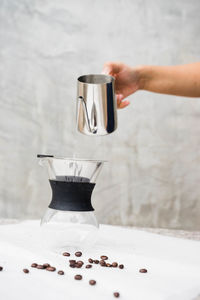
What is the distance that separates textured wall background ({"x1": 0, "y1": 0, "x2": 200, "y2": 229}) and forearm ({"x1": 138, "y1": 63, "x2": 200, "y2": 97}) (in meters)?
0.34

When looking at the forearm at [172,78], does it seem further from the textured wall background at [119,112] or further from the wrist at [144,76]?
the textured wall background at [119,112]

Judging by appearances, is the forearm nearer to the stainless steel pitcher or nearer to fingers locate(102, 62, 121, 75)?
fingers locate(102, 62, 121, 75)

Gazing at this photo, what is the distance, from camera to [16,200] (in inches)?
64.3

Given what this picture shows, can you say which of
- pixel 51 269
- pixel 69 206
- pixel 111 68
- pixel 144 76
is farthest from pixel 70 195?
pixel 144 76

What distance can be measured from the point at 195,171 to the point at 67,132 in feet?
1.83

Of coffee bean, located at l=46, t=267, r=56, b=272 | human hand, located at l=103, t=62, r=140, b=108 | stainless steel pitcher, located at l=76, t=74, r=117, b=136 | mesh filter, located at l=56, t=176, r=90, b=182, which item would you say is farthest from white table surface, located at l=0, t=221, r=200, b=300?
human hand, located at l=103, t=62, r=140, b=108

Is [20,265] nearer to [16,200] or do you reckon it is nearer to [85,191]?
[85,191]

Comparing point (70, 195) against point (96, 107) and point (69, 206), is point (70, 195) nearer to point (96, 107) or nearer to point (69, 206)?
point (69, 206)

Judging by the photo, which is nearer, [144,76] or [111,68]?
[111,68]

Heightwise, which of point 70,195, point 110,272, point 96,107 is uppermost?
point 96,107

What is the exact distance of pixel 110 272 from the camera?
65 cm

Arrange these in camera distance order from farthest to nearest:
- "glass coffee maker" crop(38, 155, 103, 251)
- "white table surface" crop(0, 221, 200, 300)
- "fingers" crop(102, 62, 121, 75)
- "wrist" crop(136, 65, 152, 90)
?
1. "wrist" crop(136, 65, 152, 90)
2. "fingers" crop(102, 62, 121, 75)
3. "glass coffee maker" crop(38, 155, 103, 251)
4. "white table surface" crop(0, 221, 200, 300)

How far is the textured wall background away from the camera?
1.58m

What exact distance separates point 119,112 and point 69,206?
91 cm
